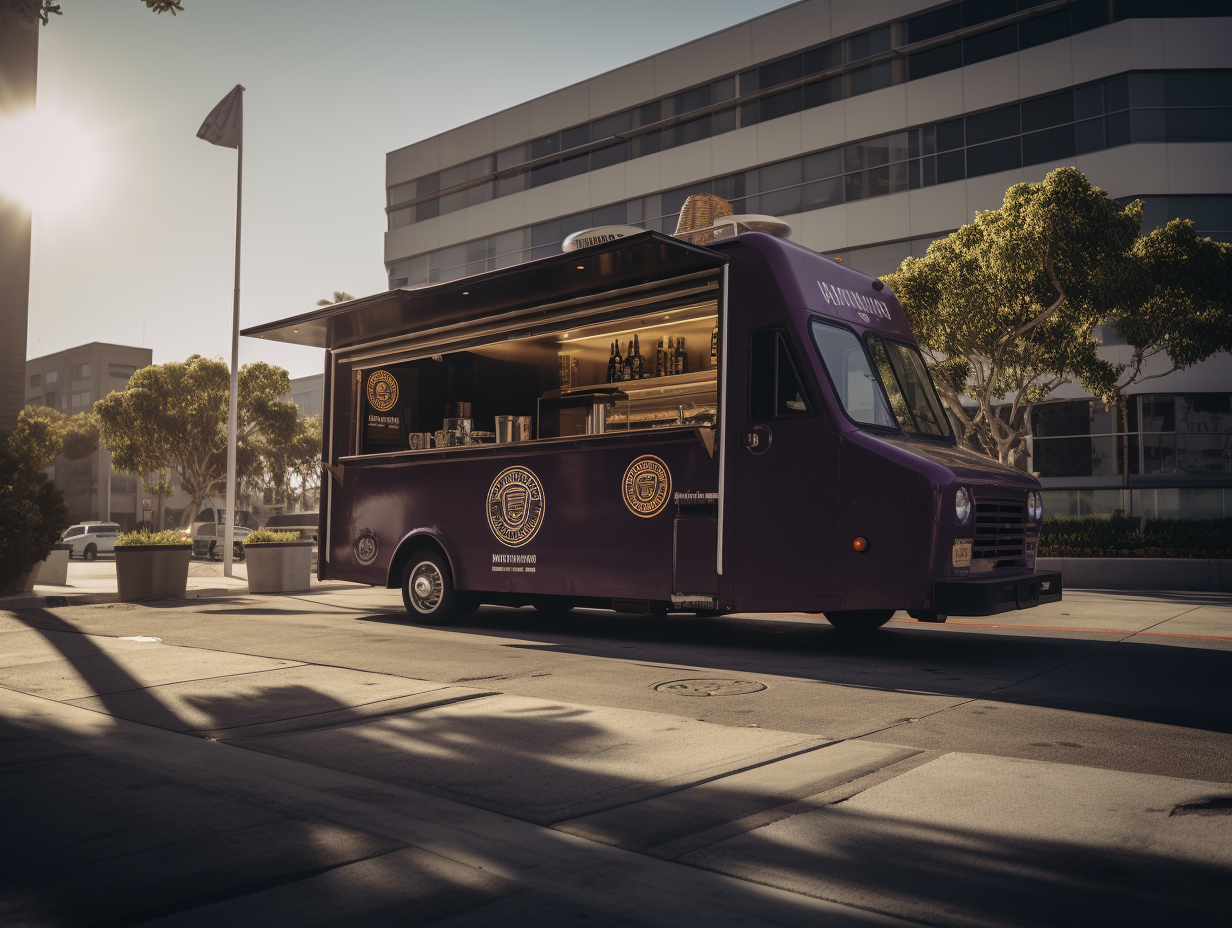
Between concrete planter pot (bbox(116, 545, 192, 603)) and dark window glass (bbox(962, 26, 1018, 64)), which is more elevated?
dark window glass (bbox(962, 26, 1018, 64))

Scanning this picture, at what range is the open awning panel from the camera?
9539 millimetres

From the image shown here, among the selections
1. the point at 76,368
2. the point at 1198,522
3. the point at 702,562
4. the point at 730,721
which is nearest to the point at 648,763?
the point at 730,721

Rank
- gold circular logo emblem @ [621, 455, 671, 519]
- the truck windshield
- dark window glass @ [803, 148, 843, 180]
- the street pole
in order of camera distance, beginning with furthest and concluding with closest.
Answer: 1. dark window glass @ [803, 148, 843, 180]
2. the street pole
3. gold circular logo emblem @ [621, 455, 671, 519]
4. the truck windshield

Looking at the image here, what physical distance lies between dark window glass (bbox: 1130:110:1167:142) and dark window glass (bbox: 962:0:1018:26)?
5.21 m

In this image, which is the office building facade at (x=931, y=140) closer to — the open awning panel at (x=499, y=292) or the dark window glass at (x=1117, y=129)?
the dark window glass at (x=1117, y=129)

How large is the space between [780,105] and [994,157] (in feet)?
27.2

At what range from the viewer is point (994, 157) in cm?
3061

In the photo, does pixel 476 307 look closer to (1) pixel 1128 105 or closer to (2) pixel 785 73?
(1) pixel 1128 105

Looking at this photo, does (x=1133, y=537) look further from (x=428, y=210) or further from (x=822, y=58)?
(x=428, y=210)

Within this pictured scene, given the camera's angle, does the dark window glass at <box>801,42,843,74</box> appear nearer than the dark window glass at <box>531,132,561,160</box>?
Yes

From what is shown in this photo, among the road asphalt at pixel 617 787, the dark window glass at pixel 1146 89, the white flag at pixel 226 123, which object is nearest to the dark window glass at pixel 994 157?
the dark window glass at pixel 1146 89

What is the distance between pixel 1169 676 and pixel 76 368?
96.4 metres

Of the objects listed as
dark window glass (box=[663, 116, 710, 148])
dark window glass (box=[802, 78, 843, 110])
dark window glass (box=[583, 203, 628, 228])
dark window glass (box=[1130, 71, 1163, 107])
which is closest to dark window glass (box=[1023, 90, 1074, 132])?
dark window glass (box=[1130, 71, 1163, 107])

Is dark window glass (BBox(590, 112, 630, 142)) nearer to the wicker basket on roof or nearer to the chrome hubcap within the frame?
the wicker basket on roof
